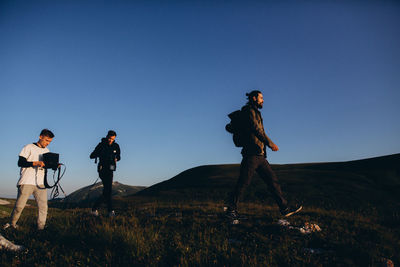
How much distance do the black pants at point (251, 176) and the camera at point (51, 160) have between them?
422 cm

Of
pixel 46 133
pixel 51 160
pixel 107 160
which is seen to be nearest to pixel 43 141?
pixel 46 133

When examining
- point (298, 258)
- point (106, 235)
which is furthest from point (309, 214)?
point (106, 235)

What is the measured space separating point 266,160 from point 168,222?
2.86 metres

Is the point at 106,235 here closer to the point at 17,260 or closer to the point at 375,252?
the point at 17,260

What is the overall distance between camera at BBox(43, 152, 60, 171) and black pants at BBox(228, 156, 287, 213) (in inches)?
166

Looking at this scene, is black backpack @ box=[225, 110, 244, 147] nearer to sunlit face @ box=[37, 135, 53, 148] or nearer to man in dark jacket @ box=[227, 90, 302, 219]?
man in dark jacket @ box=[227, 90, 302, 219]

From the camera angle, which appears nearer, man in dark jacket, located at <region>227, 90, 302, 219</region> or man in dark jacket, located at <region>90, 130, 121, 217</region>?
man in dark jacket, located at <region>227, 90, 302, 219</region>

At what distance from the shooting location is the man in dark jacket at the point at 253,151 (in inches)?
245

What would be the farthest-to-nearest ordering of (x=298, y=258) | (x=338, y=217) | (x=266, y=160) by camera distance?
(x=338, y=217)
(x=266, y=160)
(x=298, y=258)

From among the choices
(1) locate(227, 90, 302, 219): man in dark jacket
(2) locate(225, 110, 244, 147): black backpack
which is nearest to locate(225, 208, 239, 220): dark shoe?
(1) locate(227, 90, 302, 219): man in dark jacket

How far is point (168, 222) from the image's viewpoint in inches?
249

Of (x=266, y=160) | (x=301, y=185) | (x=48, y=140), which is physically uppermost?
(x=48, y=140)

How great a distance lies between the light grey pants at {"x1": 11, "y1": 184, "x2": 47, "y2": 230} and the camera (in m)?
5.55

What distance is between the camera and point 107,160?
7.91 meters
